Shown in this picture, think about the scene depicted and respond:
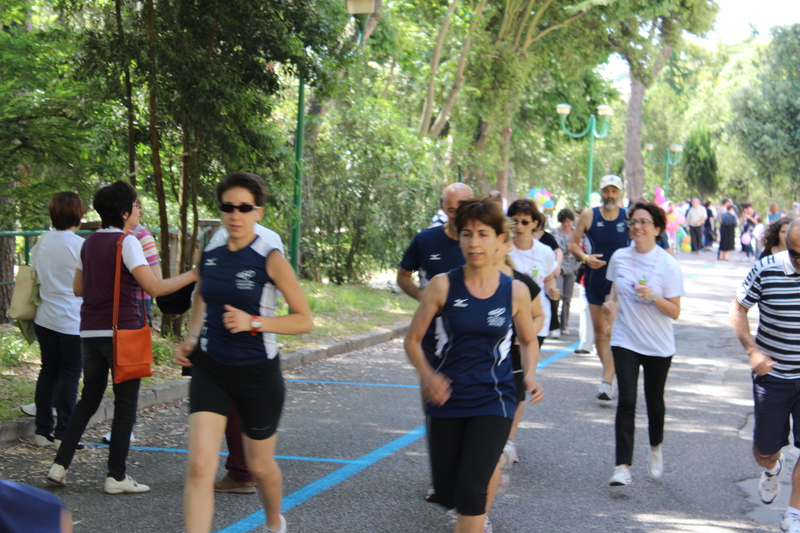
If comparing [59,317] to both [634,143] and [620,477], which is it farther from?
[634,143]

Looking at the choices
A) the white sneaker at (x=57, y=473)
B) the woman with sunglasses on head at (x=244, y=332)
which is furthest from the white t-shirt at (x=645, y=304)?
the white sneaker at (x=57, y=473)

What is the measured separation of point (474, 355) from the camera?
3721mm

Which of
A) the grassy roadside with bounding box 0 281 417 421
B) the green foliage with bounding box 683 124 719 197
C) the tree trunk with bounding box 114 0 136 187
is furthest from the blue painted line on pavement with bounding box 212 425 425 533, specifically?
the green foliage with bounding box 683 124 719 197

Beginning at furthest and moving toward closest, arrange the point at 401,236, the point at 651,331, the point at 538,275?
1. the point at 401,236
2. the point at 538,275
3. the point at 651,331

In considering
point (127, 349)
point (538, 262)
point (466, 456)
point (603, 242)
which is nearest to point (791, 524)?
point (466, 456)

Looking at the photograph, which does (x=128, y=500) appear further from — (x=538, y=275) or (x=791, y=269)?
(x=791, y=269)

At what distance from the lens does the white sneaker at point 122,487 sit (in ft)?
16.7

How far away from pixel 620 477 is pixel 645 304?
1131 mm

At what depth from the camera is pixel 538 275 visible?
645 cm

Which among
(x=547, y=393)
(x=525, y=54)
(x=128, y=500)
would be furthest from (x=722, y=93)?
(x=128, y=500)

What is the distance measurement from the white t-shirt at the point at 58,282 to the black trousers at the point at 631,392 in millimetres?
3704

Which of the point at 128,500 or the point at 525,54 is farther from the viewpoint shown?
the point at 525,54

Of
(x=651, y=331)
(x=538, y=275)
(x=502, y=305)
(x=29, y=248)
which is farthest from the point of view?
(x=29, y=248)

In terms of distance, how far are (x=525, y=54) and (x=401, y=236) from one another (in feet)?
30.2
